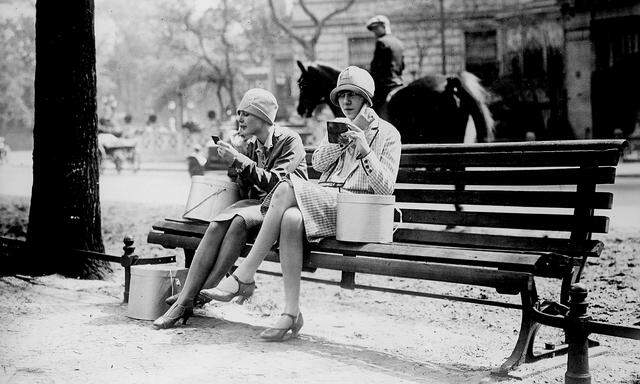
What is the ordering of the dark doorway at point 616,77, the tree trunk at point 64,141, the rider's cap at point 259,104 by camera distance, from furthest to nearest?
the dark doorway at point 616,77
the tree trunk at point 64,141
the rider's cap at point 259,104

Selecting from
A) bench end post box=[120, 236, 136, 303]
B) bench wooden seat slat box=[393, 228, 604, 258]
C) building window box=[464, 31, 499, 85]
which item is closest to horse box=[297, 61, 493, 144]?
bench end post box=[120, 236, 136, 303]

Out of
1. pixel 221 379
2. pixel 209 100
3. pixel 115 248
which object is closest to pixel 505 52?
pixel 115 248

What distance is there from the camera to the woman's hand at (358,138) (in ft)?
13.3

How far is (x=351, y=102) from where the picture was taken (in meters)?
4.44

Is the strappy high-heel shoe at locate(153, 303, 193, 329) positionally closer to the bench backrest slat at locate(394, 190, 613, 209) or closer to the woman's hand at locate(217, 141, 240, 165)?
the woman's hand at locate(217, 141, 240, 165)

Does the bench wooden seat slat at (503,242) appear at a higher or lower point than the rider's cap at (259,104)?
lower

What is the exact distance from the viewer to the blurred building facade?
20.6 meters

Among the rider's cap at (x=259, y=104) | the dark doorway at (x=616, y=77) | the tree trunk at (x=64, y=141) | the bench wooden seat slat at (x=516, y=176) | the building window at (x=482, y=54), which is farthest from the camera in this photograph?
the building window at (x=482, y=54)

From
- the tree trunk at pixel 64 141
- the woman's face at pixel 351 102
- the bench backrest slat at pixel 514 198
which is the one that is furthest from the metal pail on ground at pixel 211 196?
the tree trunk at pixel 64 141

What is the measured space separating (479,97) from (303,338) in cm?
772

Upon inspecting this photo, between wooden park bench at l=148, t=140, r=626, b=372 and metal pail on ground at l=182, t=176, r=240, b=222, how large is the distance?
0.14 meters

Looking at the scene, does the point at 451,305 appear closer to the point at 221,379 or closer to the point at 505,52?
the point at 221,379

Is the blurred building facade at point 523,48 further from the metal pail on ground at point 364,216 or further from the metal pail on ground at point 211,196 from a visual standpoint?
the metal pail on ground at point 364,216

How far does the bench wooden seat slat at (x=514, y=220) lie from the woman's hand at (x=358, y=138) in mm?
851
